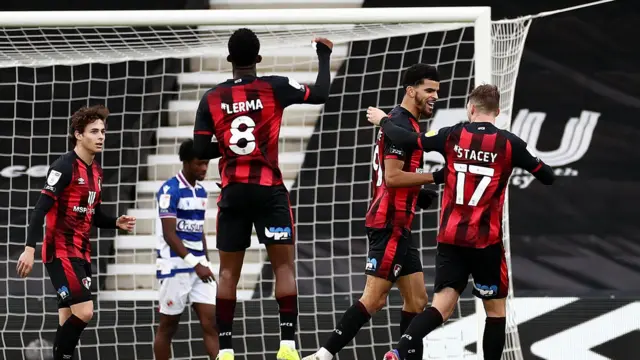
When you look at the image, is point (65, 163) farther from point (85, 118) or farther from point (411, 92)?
point (411, 92)

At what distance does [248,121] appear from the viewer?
21.1 ft

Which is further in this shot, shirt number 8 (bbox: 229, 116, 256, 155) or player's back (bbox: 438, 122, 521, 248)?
player's back (bbox: 438, 122, 521, 248)

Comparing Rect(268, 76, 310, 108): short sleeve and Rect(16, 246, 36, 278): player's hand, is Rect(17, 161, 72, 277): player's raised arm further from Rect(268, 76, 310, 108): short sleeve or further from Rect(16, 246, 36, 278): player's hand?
Rect(268, 76, 310, 108): short sleeve

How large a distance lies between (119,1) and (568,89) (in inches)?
161

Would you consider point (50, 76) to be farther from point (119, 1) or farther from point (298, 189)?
point (298, 189)

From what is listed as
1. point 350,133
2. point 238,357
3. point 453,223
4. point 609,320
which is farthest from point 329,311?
point 453,223

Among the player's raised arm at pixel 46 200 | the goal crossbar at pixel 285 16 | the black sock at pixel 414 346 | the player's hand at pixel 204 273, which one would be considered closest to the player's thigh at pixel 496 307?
the black sock at pixel 414 346

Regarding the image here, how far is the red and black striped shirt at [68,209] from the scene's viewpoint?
754 cm

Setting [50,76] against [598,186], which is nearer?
[598,186]

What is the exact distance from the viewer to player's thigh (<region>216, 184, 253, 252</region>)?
6.47 meters

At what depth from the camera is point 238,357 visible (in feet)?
31.7

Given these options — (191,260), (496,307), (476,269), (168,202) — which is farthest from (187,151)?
(496,307)

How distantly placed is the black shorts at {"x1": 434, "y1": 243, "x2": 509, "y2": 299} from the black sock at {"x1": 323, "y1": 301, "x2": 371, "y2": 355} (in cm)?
54

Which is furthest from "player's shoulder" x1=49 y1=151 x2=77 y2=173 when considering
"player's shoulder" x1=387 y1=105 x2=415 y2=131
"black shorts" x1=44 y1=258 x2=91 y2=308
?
"player's shoulder" x1=387 y1=105 x2=415 y2=131
